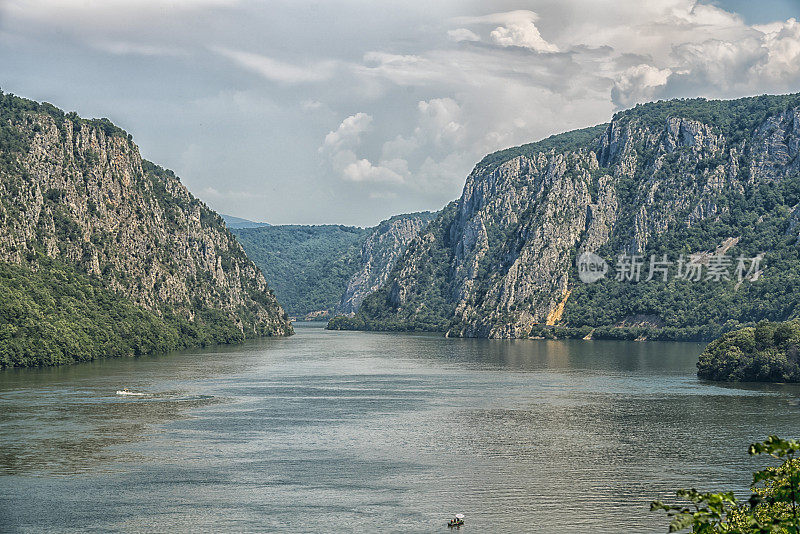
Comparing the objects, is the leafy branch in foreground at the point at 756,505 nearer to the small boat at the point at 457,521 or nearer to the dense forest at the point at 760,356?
the small boat at the point at 457,521

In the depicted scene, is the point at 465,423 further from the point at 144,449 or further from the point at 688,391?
the point at 688,391

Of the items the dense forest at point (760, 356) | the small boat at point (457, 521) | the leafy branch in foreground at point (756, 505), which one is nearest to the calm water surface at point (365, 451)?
the small boat at point (457, 521)

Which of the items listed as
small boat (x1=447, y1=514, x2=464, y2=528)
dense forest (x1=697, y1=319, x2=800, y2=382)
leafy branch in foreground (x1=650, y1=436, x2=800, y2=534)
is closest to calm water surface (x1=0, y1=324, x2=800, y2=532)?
small boat (x1=447, y1=514, x2=464, y2=528)

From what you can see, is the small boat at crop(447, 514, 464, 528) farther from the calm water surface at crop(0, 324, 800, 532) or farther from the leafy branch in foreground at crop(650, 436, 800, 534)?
the leafy branch in foreground at crop(650, 436, 800, 534)

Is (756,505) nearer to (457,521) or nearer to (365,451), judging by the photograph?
(457,521)

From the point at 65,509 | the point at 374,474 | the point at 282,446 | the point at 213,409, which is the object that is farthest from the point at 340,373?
the point at 65,509

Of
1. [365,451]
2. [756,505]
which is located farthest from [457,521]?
[756,505]

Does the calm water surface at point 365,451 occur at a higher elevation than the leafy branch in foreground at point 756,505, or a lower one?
lower
